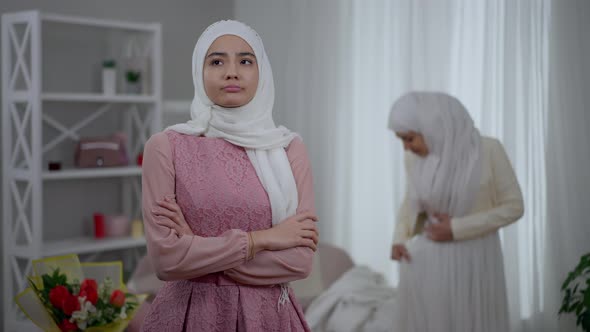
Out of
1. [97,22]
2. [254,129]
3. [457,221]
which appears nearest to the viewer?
[254,129]

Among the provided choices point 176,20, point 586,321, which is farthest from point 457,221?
point 176,20

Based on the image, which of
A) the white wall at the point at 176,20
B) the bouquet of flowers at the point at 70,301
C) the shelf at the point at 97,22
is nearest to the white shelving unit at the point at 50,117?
the shelf at the point at 97,22

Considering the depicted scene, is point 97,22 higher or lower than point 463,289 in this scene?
higher

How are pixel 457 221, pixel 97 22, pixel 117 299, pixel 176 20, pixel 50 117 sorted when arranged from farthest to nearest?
pixel 176 20, pixel 50 117, pixel 97 22, pixel 457 221, pixel 117 299

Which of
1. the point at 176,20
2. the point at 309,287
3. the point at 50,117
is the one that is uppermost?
the point at 176,20

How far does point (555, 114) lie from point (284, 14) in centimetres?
198

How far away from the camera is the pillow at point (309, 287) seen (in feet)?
11.7

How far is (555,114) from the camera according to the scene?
2.82m

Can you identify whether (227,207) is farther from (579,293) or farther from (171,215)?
(579,293)

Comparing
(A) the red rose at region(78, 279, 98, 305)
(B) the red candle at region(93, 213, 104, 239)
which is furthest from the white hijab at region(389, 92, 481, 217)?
(B) the red candle at region(93, 213, 104, 239)

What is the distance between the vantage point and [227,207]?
1451 mm

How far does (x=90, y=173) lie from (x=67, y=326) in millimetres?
1828

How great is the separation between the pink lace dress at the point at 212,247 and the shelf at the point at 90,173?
235 cm

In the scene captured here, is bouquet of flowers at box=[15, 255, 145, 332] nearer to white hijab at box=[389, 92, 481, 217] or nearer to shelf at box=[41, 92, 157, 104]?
white hijab at box=[389, 92, 481, 217]
